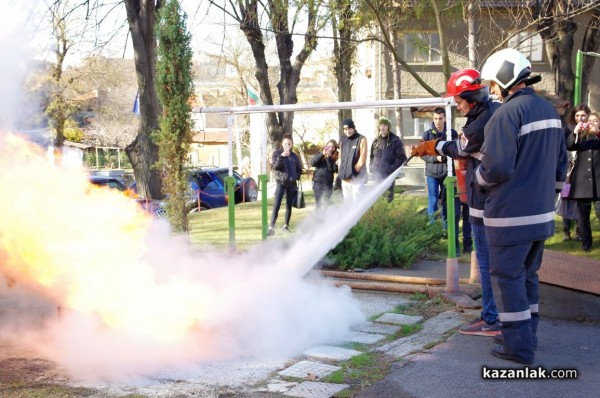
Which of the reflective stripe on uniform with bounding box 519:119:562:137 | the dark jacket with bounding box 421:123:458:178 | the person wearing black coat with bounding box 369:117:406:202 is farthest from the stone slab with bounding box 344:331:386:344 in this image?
the person wearing black coat with bounding box 369:117:406:202

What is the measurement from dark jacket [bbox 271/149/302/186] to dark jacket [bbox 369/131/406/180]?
1.51 m

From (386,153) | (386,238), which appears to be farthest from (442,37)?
(386,238)

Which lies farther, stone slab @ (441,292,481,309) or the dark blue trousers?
stone slab @ (441,292,481,309)

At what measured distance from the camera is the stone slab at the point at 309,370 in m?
4.80

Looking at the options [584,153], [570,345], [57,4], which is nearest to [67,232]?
[570,345]

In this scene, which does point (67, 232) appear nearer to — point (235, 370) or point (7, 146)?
point (7, 146)

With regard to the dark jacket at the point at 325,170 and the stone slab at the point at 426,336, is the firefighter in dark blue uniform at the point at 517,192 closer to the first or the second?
the stone slab at the point at 426,336

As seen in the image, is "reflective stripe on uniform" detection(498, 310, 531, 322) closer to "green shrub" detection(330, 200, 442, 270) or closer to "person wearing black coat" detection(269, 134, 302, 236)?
"green shrub" detection(330, 200, 442, 270)

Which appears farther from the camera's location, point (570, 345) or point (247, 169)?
point (247, 169)

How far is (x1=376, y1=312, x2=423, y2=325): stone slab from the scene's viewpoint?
6.29m

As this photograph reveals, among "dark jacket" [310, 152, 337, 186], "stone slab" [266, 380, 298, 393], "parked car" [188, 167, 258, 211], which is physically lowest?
"stone slab" [266, 380, 298, 393]

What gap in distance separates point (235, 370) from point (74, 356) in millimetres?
1379

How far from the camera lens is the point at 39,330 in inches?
243

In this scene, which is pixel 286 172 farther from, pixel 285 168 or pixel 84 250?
pixel 84 250
